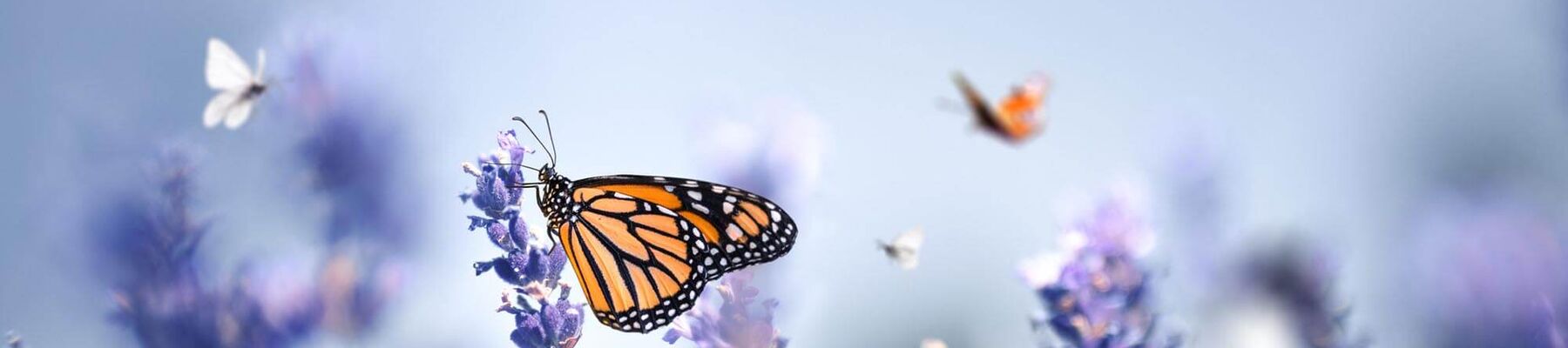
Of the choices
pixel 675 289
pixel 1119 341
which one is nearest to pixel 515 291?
pixel 675 289

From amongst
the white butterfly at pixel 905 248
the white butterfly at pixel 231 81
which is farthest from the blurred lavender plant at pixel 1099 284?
the white butterfly at pixel 231 81

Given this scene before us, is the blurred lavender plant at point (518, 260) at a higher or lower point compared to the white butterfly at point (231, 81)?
lower

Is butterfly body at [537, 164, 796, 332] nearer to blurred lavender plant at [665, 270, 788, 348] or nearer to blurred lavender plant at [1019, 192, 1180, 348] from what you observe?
→ blurred lavender plant at [665, 270, 788, 348]

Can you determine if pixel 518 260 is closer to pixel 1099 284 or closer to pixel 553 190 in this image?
pixel 553 190

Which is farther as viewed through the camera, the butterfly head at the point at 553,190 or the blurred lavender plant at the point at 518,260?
the butterfly head at the point at 553,190

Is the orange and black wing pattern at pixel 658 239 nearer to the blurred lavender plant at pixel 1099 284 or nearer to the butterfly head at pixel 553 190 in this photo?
the butterfly head at pixel 553 190
